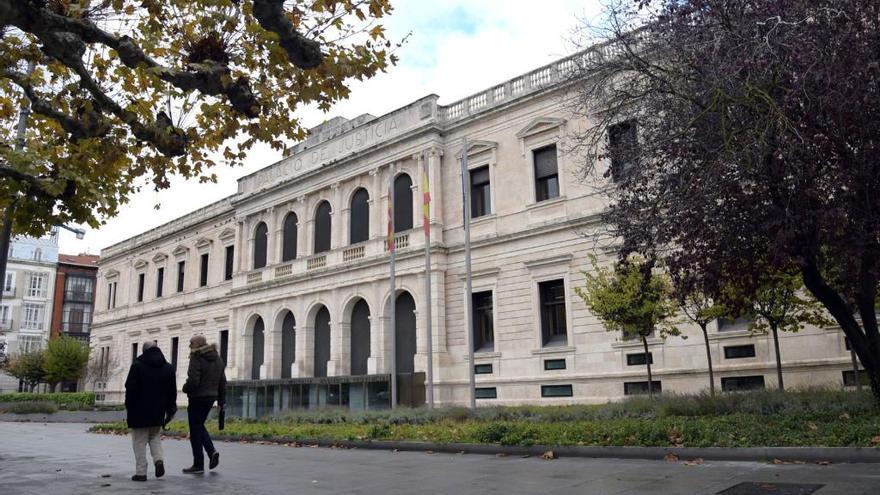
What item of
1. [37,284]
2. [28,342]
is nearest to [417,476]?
[28,342]

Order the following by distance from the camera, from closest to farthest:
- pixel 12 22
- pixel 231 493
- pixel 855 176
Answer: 1. pixel 12 22
2. pixel 231 493
3. pixel 855 176

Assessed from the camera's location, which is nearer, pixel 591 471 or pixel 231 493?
pixel 231 493

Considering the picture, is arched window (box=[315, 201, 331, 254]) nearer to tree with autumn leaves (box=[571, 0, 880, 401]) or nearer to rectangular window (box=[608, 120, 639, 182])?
rectangular window (box=[608, 120, 639, 182])

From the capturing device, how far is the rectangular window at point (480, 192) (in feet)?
85.6

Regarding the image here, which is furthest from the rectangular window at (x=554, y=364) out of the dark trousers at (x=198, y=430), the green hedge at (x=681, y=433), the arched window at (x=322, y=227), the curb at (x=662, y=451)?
the dark trousers at (x=198, y=430)

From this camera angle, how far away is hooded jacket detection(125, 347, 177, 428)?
28.6ft

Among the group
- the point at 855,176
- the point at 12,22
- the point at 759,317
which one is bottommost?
the point at 759,317

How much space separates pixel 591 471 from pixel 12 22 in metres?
8.07

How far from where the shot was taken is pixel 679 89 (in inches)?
422

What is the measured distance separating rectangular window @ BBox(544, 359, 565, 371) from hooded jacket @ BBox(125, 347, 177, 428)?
1539 cm

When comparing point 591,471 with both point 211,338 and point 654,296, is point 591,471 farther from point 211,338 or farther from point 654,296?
point 211,338

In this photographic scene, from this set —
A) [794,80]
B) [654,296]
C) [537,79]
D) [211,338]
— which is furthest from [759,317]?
[211,338]

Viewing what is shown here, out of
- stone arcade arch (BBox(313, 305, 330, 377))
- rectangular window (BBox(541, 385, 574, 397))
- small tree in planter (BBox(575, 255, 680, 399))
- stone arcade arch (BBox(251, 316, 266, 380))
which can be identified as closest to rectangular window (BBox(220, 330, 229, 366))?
stone arcade arch (BBox(251, 316, 266, 380))

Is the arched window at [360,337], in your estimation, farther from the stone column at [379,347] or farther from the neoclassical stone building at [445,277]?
the stone column at [379,347]
